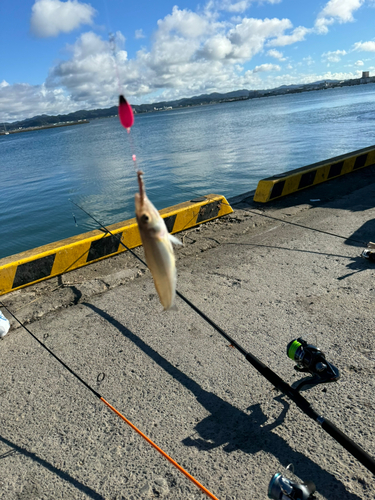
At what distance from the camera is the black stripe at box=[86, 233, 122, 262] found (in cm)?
628

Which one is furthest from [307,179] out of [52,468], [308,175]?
[52,468]

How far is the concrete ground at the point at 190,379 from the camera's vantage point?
105 inches

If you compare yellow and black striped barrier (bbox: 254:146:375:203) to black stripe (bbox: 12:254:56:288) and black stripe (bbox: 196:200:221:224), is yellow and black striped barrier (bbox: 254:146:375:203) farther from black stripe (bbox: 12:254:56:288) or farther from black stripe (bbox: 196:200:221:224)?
black stripe (bbox: 12:254:56:288)

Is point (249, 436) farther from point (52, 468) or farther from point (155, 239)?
point (155, 239)

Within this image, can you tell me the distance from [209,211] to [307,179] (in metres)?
3.23

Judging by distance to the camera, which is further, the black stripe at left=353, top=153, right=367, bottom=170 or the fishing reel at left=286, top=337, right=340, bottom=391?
the black stripe at left=353, top=153, right=367, bottom=170

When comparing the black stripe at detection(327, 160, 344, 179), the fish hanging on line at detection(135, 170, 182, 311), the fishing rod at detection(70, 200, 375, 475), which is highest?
the fish hanging on line at detection(135, 170, 182, 311)

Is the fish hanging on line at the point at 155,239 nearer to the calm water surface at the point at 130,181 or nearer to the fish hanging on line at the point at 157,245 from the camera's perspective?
the fish hanging on line at the point at 157,245

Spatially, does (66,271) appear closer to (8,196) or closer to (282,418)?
(282,418)

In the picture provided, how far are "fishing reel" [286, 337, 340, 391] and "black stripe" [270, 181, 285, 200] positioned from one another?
599 cm

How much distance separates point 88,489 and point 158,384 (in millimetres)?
1091

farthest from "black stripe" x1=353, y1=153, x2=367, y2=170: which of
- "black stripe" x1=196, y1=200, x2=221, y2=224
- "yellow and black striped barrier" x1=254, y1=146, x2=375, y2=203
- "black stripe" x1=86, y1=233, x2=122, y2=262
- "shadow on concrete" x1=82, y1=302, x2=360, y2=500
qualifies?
"shadow on concrete" x1=82, y1=302, x2=360, y2=500

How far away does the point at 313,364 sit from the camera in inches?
119

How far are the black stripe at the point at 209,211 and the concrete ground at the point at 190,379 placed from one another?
1.59 meters
